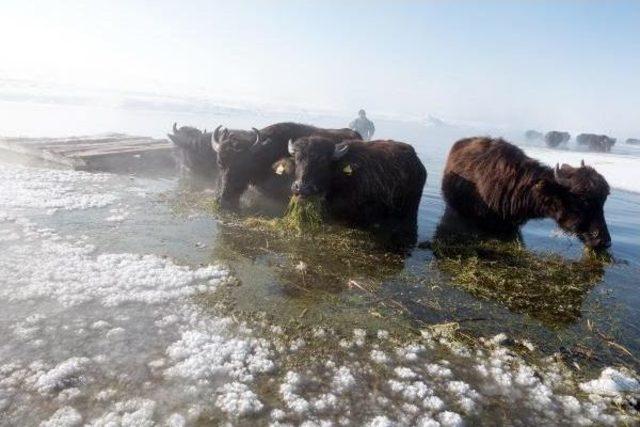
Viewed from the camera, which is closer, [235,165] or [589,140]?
[235,165]

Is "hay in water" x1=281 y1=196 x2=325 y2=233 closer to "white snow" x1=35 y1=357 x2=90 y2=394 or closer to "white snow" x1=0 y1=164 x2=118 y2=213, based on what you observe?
"white snow" x1=0 y1=164 x2=118 y2=213

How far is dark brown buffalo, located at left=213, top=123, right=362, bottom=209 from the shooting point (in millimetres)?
8047

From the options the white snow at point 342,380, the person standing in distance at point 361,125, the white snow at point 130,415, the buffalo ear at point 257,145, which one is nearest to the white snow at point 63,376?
the white snow at point 130,415

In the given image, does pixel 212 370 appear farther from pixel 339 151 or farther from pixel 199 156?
pixel 199 156

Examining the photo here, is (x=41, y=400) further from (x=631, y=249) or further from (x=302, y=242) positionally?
(x=631, y=249)

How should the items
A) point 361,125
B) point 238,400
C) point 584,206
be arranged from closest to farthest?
point 238,400, point 584,206, point 361,125

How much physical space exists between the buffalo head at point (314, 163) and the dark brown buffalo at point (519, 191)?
2.68 meters

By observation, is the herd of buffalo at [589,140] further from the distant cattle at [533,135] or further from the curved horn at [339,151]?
the curved horn at [339,151]

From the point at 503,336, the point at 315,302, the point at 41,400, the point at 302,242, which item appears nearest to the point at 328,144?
the point at 302,242

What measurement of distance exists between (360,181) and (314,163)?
0.90m

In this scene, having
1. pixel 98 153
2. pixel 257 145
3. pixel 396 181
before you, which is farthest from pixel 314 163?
pixel 98 153

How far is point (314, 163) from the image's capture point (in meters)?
7.12

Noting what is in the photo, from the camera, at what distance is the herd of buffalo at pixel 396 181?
7.33 m

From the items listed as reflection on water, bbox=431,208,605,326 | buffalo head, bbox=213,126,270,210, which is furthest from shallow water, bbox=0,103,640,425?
buffalo head, bbox=213,126,270,210
